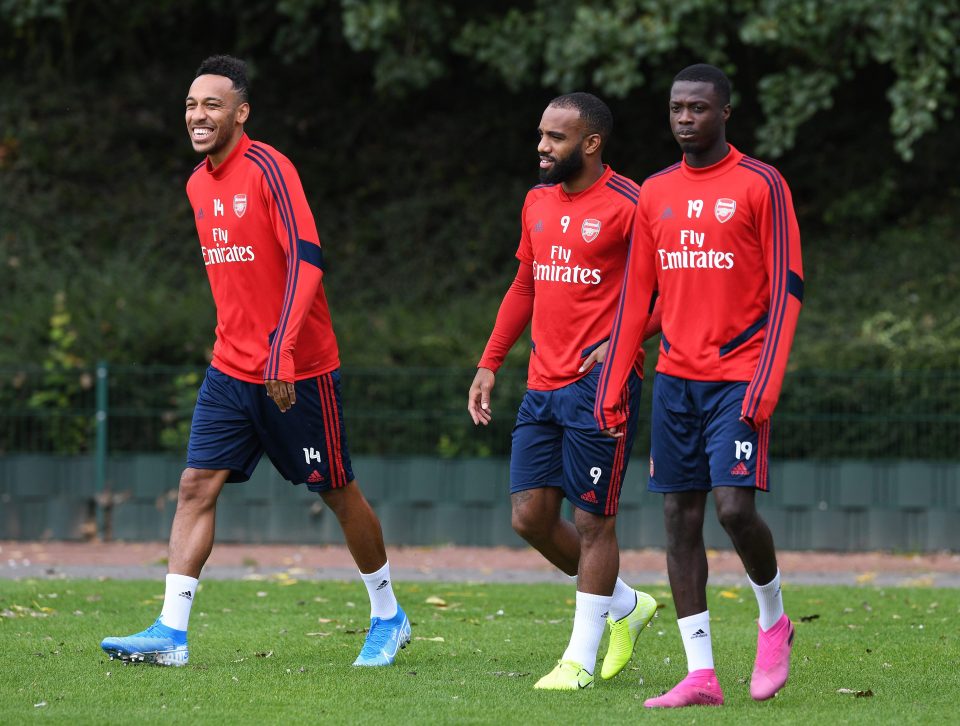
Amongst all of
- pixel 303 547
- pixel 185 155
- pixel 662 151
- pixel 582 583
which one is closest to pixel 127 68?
pixel 185 155

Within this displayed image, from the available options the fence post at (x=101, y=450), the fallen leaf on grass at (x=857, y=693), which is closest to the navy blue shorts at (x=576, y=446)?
the fallen leaf on grass at (x=857, y=693)

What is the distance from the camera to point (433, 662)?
6.74 meters

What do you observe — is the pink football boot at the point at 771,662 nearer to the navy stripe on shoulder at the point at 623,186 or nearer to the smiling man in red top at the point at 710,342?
Answer: the smiling man in red top at the point at 710,342

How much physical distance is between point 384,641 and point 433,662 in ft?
0.80

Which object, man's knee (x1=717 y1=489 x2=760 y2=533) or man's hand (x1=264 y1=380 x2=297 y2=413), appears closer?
man's knee (x1=717 y1=489 x2=760 y2=533)

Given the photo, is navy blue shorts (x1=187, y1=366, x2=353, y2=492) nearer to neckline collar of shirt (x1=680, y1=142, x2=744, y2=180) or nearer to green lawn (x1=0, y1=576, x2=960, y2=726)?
green lawn (x1=0, y1=576, x2=960, y2=726)

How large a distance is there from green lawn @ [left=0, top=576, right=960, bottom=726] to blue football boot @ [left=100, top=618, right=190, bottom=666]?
6 centimetres

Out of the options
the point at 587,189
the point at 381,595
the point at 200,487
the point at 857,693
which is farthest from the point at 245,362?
the point at 857,693

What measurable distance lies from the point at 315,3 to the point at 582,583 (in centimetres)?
1295

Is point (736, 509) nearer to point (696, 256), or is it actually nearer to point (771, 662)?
point (771, 662)

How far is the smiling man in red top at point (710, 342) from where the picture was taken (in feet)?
18.1

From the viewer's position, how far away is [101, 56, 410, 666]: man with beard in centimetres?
644

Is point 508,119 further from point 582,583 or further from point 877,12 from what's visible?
point 582,583

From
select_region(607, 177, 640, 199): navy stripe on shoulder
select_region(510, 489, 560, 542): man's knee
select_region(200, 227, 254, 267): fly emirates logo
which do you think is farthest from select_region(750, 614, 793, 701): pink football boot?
select_region(200, 227, 254, 267): fly emirates logo
